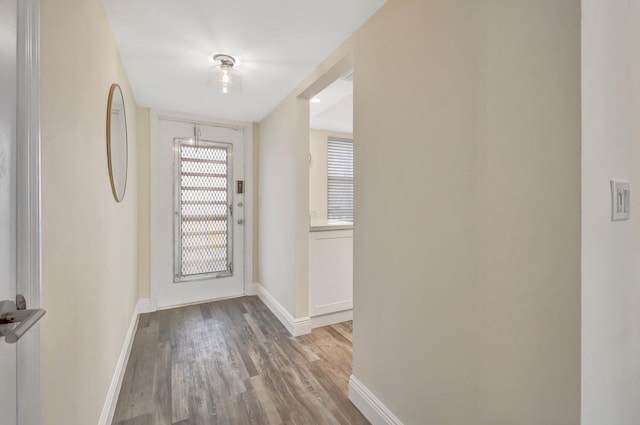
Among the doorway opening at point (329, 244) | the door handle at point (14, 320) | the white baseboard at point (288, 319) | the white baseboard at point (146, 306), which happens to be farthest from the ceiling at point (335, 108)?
the white baseboard at point (146, 306)

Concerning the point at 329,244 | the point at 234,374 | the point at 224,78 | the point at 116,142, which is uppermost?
the point at 224,78

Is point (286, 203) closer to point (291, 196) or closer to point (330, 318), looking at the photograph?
point (291, 196)

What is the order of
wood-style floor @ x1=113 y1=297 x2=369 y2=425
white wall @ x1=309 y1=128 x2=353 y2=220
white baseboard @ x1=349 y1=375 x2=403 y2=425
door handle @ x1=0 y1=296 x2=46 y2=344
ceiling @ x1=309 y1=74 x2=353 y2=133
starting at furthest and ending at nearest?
white wall @ x1=309 y1=128 x2=353 y2=220 < ceiling @ x1=309 y1=74 x2=353 y2=133 < wood-style floor @ x1=113 y1=297 x2=369 y2=425 < white baseboard @ x1=349 y1=375 x2=403 y2=425 < door handle @ x1=0 y1=296 x2=46 y2=344

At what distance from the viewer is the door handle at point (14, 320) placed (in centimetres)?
57

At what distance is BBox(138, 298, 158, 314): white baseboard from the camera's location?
310 cm

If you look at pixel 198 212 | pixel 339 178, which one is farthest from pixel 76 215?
pixel 339 178

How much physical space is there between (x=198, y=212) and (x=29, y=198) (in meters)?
2.78

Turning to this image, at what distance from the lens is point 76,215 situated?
1124 mm

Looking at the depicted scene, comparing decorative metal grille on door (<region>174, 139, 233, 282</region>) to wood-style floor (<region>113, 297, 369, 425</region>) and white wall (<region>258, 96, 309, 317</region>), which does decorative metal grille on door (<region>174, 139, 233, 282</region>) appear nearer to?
white wall (<region>258, 96, 309, 317</region>)

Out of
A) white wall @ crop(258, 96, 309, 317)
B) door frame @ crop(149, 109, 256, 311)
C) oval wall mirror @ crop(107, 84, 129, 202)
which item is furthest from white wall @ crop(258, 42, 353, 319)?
oval wall mirror @ crop(107, 84, 129, 202)
